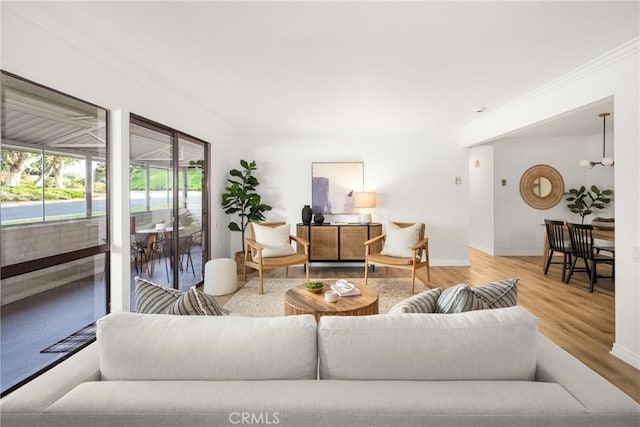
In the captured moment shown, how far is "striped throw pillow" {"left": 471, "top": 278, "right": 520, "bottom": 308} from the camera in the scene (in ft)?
4.98

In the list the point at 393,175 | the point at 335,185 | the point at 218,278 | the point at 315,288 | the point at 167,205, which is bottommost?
the point at 218,278

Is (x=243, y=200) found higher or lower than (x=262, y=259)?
higher

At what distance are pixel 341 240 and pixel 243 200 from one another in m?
1.75

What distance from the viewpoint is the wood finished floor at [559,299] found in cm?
252

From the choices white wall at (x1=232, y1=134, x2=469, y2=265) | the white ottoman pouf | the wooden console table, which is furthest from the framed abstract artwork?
the white ottoman pouf

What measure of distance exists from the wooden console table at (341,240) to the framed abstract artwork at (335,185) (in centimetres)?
55

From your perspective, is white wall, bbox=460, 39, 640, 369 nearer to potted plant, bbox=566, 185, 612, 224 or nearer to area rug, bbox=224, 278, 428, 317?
area rug, bbox=224, 278, 428, 317

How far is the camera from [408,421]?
0.94 meters

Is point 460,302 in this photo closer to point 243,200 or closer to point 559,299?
point 559,299

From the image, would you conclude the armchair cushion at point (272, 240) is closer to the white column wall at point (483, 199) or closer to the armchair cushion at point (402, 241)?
the armchair cushion at point (402, 241)

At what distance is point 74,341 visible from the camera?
8.63 ft

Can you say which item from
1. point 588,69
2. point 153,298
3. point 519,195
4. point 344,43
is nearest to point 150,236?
point 153,298

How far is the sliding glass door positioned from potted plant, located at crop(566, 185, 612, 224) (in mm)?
7131

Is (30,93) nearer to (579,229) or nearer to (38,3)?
(38,3)
